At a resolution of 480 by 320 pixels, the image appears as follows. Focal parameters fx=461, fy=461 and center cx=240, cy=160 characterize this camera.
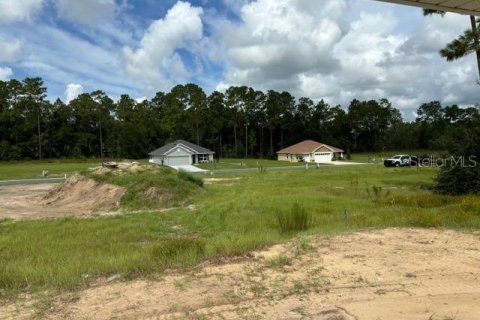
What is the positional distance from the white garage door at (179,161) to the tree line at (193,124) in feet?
63.2

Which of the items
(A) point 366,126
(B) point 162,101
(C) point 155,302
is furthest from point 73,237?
(A) point 366,126

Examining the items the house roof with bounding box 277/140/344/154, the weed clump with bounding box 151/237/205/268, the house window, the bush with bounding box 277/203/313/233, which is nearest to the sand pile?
the bush with bounding box 277/203/313/233

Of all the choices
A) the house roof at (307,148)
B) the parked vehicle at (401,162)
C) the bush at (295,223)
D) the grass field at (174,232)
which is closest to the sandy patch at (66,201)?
the grass field at (174,232)

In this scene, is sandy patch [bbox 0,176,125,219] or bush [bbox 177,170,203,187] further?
bush [bbox 177,170,203,187]

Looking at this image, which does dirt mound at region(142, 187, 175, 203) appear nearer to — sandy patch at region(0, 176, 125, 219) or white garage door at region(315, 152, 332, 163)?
sandy patch at region(0, 176, 125, 219)

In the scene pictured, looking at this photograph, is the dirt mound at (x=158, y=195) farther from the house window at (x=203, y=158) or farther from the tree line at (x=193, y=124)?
the tree line at (x=193, y=124)

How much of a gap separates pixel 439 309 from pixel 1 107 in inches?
3972

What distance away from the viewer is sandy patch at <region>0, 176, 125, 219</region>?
896 inches

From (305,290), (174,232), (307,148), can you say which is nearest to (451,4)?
(305,290)

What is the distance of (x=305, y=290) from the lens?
18.8 ft

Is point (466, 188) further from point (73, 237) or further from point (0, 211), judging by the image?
point (0, 211)

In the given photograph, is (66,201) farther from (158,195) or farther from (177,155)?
(177,155)

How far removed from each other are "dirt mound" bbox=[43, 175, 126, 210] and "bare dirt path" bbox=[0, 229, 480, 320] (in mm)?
18292

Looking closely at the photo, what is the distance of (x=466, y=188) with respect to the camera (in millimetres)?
23062
